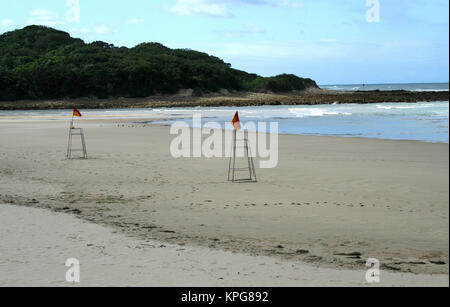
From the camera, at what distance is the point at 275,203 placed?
934 cm

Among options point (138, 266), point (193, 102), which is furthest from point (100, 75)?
point (138, 266)

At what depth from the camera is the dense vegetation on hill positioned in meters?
86.2

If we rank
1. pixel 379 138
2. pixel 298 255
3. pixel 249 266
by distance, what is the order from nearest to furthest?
pixel 249 266
pixel 298 255
pixel 379 138

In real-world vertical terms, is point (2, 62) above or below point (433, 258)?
above

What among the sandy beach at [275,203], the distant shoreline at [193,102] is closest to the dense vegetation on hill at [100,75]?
the distant shoreline at [193,102]

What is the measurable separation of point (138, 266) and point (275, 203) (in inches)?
152

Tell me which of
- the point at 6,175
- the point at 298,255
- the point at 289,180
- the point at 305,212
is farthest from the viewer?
the point at 6,175

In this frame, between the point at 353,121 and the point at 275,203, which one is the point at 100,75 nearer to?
the point at 353,121

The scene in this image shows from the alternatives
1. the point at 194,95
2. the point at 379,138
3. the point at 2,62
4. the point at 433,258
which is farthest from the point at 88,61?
the point at 433,258

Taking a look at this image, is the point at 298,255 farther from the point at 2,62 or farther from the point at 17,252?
the point at 2,62

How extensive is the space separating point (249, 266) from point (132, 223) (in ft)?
9.30

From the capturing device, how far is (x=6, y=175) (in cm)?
1334

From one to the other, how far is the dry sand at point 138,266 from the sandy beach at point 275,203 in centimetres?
7

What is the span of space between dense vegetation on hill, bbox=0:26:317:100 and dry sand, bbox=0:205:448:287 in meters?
81.2
